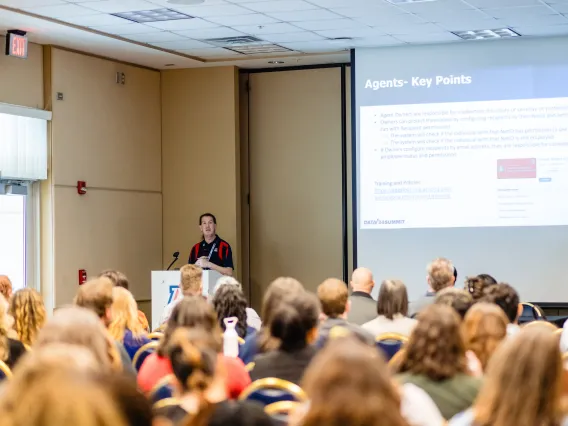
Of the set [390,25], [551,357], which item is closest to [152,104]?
[390,25]

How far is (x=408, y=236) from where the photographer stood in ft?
33.7

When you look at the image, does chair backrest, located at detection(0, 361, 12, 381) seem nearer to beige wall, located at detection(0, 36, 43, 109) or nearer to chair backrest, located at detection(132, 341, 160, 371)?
chair backrest, located at detection(132, 341, 160, 371)

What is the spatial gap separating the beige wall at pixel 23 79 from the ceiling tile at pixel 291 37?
240 centimetres

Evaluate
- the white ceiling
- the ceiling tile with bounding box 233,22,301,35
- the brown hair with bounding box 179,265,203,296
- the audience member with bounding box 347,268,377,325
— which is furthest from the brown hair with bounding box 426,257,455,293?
the ceiling tile with bounding box 233,22,301,35

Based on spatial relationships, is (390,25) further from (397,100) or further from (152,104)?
(152,104)

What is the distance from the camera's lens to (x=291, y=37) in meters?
10.0

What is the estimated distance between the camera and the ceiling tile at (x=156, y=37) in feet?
31.9

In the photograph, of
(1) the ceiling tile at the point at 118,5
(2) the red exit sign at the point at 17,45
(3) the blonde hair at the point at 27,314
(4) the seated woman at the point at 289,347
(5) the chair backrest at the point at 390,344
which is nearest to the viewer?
(4) the seated woman at the point at 289,347

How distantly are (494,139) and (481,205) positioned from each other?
712 mm

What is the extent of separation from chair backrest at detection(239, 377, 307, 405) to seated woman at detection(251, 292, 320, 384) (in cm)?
58

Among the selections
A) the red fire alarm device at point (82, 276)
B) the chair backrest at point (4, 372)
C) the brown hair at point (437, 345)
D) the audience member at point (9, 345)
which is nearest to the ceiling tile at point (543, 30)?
the red fire alarm device at point (82, 276)

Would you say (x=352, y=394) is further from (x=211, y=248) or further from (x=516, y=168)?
(x=211, y=248)

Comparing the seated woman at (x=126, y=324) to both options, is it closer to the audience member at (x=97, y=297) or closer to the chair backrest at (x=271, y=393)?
the audience member at (x=97, y=297)

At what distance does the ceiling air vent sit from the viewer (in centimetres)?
1011
